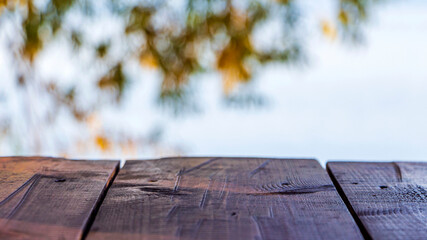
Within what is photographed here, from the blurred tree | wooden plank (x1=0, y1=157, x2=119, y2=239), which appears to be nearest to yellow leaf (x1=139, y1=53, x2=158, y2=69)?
the blurred tree

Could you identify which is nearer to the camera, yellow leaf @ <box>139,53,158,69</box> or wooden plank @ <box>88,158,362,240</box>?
wooden plank @ <box>88,158,362,240</box>

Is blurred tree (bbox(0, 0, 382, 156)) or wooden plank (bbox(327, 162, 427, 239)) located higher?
blurred tree (bbox(0, 0, 382, 156))

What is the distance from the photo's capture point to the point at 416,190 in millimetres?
691

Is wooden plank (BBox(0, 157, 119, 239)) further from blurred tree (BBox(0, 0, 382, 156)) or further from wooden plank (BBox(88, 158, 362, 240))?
blurred tree (BBox(0, 0, 382, 156))

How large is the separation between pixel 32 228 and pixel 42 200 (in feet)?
0.32

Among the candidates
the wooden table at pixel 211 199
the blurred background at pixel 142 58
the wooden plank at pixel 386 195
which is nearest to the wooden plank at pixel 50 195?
the wooden table at pixel 211 199

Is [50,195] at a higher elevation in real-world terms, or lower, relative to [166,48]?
lower

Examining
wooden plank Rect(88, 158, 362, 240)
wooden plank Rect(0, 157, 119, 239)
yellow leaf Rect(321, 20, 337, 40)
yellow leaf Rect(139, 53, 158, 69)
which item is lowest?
wooden plank Rect(88, 158, 362, 240)

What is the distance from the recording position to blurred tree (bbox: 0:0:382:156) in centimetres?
235

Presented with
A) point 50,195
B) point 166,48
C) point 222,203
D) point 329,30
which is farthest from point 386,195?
point 329,30

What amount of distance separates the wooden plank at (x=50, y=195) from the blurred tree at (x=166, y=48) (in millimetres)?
1589

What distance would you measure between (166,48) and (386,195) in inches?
76.0

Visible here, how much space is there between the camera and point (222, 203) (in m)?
0.61

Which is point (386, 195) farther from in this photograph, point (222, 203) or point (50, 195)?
point (50, 195)
